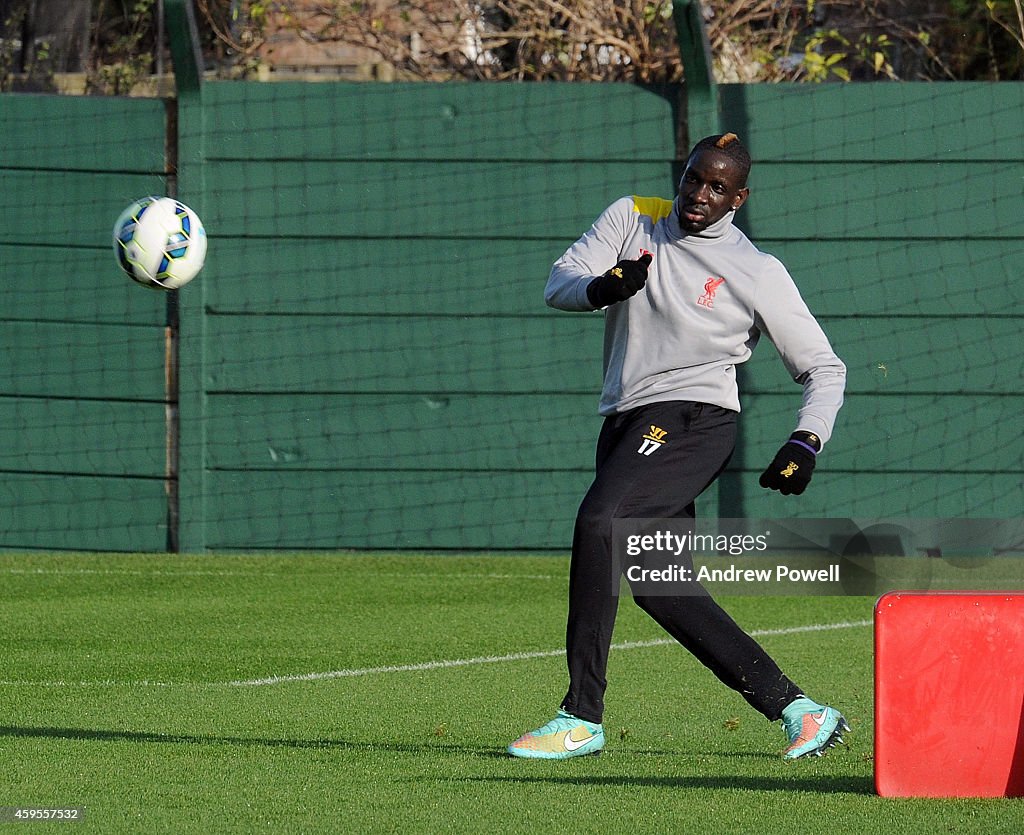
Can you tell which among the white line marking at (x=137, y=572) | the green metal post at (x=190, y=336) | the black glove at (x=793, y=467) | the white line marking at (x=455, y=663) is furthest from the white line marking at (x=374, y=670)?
the green metal post at (x=190, y=336)

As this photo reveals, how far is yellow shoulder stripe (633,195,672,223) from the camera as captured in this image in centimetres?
600

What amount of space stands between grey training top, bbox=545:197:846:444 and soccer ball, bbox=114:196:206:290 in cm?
366

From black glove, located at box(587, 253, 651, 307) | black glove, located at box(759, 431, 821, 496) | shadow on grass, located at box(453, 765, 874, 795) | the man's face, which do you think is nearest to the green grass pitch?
shadow on grass, located at box(453, 765, 874, 795)

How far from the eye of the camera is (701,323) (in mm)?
5801

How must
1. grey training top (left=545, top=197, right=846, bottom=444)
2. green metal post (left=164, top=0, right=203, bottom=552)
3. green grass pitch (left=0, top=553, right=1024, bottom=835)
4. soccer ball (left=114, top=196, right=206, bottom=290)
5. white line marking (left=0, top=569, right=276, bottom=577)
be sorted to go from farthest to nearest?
green metal post (left=164, top=0, right=203, bottom=552), white line marking (left=0, top=569, right=276, bottom=577), soccer ball (left=114, top=196, right=206, bottom=290), grey training top (left=545, top=197, right=846, bottom=444), green grass pitch (left=0, top=553, right=1024, bottom=835)

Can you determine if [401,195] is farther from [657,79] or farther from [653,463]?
[653,463]

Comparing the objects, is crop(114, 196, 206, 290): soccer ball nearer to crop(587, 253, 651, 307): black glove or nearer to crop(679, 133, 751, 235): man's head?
crop(679, 133, 751, 235): man's head

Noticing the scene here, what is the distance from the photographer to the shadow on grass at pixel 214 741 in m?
5.87

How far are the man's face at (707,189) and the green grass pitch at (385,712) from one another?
65.2 inches

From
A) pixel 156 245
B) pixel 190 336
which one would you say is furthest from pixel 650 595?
pixel 190 336

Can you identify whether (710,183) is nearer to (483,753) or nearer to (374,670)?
(483,753)

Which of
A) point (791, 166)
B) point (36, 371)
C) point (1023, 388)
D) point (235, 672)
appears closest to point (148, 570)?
point (36, 371)

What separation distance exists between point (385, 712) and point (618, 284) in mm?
1981

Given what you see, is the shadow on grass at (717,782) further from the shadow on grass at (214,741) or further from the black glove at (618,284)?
the black glove at (618,284)
